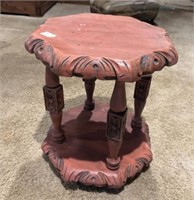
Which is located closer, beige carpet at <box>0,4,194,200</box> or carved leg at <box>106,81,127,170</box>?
carved leg at <box>106,81,127,170</box>

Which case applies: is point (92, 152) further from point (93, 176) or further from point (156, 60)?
point (156, 60)

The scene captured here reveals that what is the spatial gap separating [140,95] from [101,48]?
31cm

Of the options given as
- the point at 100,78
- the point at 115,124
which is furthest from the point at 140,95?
the point at 100,78

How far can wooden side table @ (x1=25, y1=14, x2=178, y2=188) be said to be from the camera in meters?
0.69

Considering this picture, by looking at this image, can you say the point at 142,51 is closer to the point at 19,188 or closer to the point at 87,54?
the point at 87,54

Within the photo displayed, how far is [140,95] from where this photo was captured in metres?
1.00

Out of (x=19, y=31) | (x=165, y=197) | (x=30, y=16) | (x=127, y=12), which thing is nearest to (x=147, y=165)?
(x=165, y=197)

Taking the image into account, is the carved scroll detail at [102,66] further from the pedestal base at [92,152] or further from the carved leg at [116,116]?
the pedestal base at [92,152]

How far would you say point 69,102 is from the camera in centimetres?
138

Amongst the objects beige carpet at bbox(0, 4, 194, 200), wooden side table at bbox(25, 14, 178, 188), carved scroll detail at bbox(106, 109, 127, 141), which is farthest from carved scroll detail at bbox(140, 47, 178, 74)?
beige carpet at bbox(0, 4, 194, 200)

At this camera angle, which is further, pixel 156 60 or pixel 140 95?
pixel 140 95

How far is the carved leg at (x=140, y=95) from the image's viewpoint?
3.15ft

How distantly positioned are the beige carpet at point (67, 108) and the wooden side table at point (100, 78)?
0.07 m

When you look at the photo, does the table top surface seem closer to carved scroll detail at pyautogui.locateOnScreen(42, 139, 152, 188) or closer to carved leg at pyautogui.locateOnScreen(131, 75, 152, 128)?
carved leg at pyautogui.locateOnScreen(131, 75, 152, 128)
